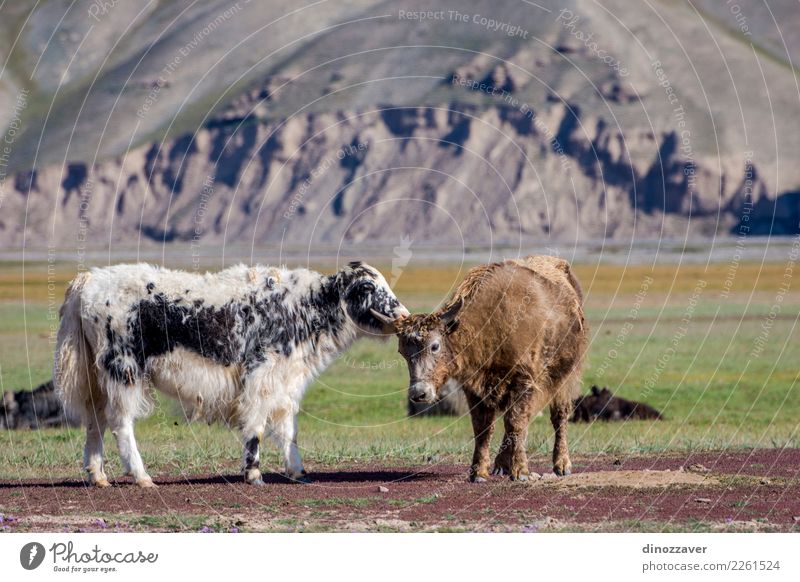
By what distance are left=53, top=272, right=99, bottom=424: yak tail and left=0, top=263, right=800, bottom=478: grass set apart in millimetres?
1248

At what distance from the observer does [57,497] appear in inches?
663

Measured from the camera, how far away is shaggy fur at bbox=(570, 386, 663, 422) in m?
30.5

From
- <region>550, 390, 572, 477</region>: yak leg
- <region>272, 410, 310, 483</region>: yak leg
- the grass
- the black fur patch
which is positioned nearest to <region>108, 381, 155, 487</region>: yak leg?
the black fur patch

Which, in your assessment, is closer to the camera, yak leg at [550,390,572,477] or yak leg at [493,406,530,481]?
yak leg at [493,406,530,481]

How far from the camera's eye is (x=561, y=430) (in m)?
19.0

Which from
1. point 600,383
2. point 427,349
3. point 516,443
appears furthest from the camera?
point 600,383

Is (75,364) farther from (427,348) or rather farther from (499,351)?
(499,351)

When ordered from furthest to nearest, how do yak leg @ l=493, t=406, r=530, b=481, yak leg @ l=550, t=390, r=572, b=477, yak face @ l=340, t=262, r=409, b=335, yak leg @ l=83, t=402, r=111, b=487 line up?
yak leg @ l=550, t=390, r=572, b=477 < yak face @ l=340, t=262, r=409, b=335 < yak leg @ l=83, t=402, r=111, b=487 < yak leg @ l=493, t=406, r=530, b=481

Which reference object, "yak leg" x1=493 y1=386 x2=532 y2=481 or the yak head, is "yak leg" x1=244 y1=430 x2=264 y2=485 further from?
"yak leg" x1=493 y1=386 x2=532 y2=481

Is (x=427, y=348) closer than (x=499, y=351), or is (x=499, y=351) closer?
(x=427, y=348)

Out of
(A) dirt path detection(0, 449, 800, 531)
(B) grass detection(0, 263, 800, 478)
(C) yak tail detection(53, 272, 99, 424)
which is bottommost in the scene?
(B) grass detection(0, 263, 800, 478)

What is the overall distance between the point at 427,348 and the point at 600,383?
81.2 feet

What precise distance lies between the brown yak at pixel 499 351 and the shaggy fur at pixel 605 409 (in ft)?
38.2

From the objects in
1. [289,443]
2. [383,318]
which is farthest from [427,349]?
[289,443]
